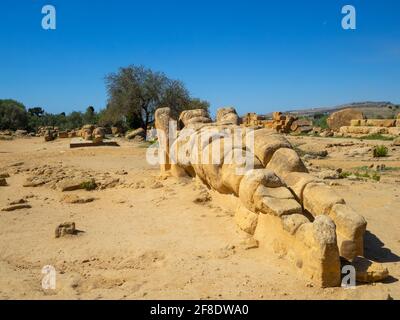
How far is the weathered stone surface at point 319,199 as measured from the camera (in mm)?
5219

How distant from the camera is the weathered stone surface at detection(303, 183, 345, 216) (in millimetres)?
5219

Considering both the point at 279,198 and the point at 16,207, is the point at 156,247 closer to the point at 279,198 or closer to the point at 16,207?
the point at 279,198

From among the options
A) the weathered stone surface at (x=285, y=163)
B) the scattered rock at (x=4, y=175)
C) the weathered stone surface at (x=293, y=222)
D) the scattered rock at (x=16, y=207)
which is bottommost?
the scattered rock at (x=16, y=207)

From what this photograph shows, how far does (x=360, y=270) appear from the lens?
445cm

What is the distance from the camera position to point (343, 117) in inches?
973

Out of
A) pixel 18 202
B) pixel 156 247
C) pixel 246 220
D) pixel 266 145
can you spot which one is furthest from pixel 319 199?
pixel 18 202

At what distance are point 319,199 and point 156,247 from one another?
7.10 ft

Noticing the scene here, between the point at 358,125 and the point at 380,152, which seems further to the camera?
the point at 358,125

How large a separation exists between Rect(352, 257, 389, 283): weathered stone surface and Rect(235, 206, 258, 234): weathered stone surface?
56.7 inches

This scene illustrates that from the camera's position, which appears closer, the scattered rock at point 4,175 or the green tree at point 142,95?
the scattered rock at point 4,175

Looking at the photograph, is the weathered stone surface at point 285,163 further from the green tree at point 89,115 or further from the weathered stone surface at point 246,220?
the green tree at point 89,115

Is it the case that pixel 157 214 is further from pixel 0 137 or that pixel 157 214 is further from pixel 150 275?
pixel 0 137

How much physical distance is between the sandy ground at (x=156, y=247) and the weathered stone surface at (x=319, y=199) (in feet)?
2.78

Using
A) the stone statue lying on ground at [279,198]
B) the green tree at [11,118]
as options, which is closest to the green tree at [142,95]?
the green tree at [11,118]
